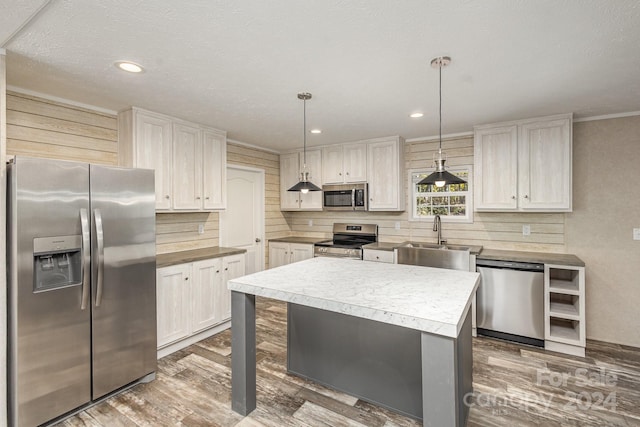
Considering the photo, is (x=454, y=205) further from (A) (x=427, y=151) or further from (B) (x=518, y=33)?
(B) (x=518, y=33)

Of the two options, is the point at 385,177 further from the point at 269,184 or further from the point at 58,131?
the point at 58,131

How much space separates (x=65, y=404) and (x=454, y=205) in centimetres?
438

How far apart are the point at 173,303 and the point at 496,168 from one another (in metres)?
3.82

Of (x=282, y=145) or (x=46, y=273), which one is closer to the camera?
(x=46, y=273)

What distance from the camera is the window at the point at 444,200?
4098 millimetres

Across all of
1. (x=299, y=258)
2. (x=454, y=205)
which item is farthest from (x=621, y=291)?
(x=299, y=258)

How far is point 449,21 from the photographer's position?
162 cm

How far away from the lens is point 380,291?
6.11 ft

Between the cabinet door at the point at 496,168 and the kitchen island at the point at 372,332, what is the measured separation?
175 cm

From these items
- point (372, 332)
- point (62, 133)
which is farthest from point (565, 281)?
point (62, 133)

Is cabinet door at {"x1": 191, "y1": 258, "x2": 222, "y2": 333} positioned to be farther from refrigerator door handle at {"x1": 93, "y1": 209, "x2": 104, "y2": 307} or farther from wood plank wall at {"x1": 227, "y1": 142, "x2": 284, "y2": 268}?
wood plank wall at {"x1": 227, "y1": 142, "x2": 284, "y2": 268}

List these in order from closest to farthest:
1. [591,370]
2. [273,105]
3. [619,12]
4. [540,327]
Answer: [619,12] < [591,370] < [273,105] < [540,327]

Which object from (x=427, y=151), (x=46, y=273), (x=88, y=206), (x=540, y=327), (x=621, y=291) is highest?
(x=427, y=151)

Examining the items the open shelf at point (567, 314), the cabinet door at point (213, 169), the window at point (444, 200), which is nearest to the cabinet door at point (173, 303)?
the cabinet door at point (213, 169)
